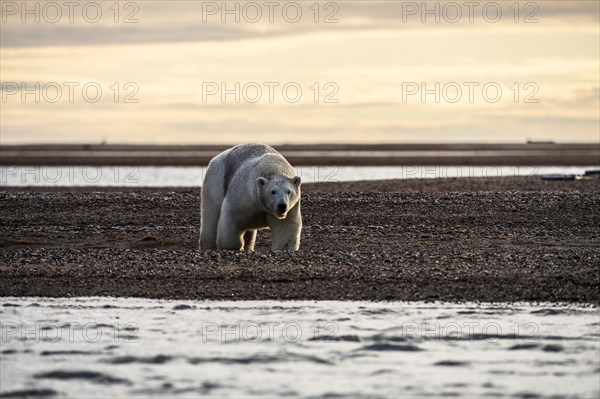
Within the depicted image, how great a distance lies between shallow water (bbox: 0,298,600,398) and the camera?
869cm

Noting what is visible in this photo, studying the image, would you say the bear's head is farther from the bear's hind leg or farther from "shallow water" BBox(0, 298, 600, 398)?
"shallow water" BBox(0, 298, 600, 398)

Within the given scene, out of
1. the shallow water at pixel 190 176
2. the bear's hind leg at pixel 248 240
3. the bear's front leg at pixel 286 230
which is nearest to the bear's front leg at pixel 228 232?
the bear's front leg at pixel 286 230

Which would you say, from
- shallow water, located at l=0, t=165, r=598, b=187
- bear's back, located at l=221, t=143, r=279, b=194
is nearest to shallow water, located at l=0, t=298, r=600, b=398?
bear's back, located at l=221, t=143, r=279, b=194

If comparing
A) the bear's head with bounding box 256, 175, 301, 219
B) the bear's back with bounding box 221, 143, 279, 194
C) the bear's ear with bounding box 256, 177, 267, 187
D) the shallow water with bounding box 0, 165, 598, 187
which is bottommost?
the bear's head with bounding box 256, 175, 301, 219

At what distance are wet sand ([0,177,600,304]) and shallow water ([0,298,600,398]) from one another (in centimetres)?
75

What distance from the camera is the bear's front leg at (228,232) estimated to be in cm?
1552

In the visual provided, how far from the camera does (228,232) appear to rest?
15.6m

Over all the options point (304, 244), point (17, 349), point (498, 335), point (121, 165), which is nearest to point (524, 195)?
point (304, 244)

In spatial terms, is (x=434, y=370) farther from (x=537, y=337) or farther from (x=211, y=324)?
(x=211, y=324)

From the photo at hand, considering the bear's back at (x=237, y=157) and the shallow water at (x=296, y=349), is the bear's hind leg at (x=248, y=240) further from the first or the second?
the shallow water at (x=296, y=349)

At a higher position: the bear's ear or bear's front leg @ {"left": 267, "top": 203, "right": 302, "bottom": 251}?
the bear's ear

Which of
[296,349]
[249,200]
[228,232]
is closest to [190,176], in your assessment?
[228,232]

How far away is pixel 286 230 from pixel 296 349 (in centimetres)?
580

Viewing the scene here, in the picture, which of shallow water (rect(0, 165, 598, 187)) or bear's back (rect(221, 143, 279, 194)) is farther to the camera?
shallow water (rect(0, 165, 598, 187))
